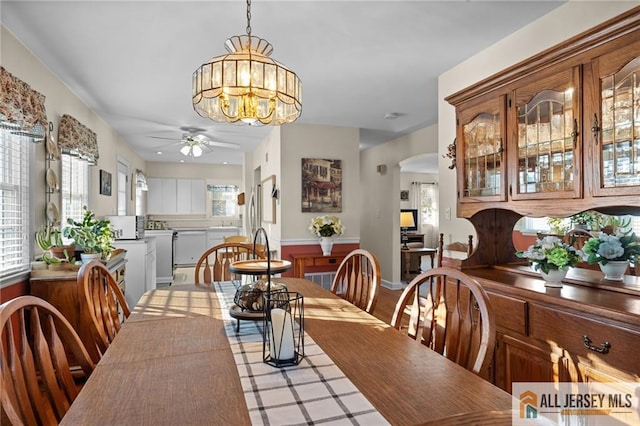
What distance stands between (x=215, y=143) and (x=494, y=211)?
4274mm

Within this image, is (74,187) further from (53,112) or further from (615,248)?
(615,248)

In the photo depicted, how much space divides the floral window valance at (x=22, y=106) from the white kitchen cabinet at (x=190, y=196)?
6077 millimetres

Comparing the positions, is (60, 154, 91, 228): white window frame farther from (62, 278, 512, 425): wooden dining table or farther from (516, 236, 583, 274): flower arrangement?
(516, 236, 583, 274): flower arrangement

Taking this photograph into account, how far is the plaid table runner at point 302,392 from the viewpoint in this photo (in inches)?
33.7

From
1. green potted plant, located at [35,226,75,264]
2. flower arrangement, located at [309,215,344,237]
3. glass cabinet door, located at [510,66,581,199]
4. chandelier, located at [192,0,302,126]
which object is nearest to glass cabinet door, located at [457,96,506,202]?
glass cabinet door, located at [510,66,581,199]

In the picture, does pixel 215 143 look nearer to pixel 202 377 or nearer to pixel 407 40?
pixel 407 40

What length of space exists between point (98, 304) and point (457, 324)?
4.89 feet

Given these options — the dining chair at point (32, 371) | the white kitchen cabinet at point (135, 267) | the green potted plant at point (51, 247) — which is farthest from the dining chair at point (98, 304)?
the white kitchen cabinet at point (135, 267)

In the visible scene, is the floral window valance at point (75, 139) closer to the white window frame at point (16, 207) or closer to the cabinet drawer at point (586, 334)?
the white window frame at point (16, 207)

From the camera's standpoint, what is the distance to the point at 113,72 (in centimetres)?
321

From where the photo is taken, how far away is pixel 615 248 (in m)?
1.84

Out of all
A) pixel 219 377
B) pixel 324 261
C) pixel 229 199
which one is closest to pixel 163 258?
pixel 229 199

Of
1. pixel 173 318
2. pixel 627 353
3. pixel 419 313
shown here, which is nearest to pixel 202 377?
pixel 173 318

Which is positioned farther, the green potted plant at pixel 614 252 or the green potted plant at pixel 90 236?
the green potted plant at pixel 90 236
